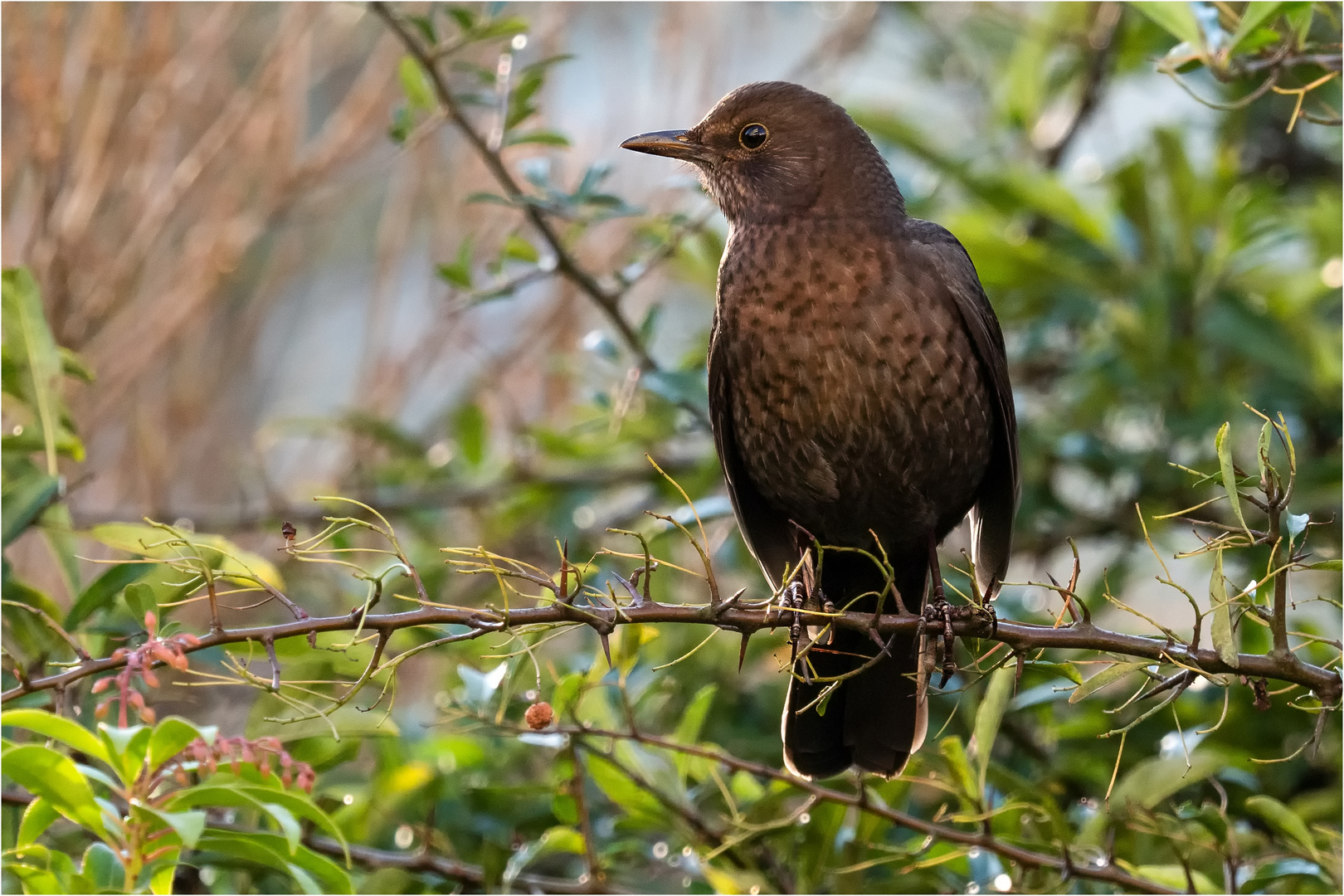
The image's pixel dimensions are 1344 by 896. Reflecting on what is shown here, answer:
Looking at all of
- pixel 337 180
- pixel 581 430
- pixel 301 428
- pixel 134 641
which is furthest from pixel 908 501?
pixel 337 180

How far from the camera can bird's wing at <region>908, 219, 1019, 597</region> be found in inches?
107

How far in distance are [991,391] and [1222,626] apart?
1.16 metres

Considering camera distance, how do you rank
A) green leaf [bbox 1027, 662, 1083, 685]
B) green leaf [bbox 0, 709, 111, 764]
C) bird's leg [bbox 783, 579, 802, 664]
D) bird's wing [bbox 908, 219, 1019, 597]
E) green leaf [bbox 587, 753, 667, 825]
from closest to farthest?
green leaf [bbox 0, 709, 111, 764] → green leaf [bbox 1027, 662, 1083, 685] → bird's leg [bbox 783, 579, 802, 664] → green leaf [bbox 587, 753, 667, 825] → bird's wing [bbox 908, 219, 1019, 597]

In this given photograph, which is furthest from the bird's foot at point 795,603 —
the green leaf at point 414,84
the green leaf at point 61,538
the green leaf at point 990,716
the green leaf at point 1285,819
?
the green leaf at point 414,84

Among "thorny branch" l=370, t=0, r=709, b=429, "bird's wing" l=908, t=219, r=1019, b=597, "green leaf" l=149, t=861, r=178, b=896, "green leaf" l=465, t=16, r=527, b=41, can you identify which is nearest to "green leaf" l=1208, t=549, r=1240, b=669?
"bird's wing" l=908, t=219, r=1019, b=597

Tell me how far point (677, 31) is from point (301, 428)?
1.86 m

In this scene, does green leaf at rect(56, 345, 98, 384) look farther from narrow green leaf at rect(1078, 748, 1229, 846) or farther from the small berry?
narrow green leaf at rect(1078, 748, 1229, 846)

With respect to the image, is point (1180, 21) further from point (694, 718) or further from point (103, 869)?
point (103, 869)

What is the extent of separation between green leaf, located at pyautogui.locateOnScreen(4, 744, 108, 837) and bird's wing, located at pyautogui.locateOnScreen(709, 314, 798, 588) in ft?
4.71

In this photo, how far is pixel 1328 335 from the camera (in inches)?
141

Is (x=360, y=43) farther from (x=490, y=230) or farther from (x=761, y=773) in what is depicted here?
(x=761, y=773)

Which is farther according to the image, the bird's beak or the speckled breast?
the bird's beak

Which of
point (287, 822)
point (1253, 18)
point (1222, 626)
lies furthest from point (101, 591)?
point (1253, 18)

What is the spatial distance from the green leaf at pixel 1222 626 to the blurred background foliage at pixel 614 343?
57cm
